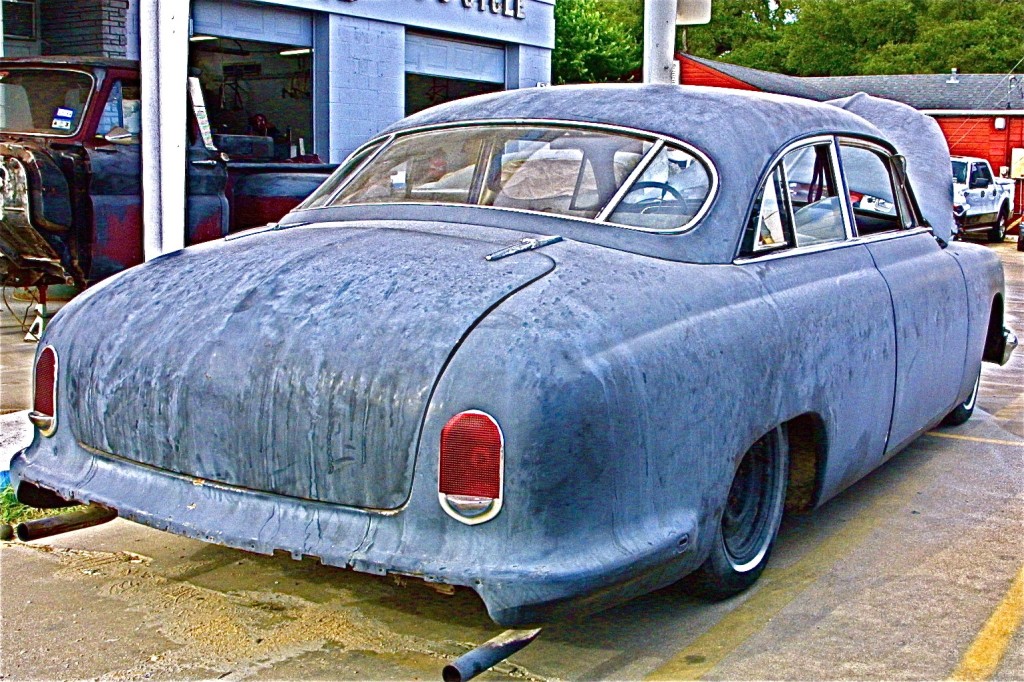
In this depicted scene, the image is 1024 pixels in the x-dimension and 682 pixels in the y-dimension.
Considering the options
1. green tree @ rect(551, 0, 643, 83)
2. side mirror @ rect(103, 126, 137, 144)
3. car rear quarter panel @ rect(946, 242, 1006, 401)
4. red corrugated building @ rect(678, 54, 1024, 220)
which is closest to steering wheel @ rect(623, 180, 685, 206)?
car rear quarter panel @ rect(946, 242, 1006, 401)

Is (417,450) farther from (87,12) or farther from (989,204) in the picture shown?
(989,204)

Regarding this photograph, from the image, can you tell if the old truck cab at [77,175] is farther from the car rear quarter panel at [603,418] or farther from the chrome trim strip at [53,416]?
the car rear quarter panel at [603,418]

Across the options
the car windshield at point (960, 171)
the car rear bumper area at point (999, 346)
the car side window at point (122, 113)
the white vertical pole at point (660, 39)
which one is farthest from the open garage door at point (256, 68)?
the car windshield at point (960, 171)

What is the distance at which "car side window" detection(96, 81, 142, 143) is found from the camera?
940 centimetres

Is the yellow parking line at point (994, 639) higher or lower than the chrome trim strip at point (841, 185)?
lower

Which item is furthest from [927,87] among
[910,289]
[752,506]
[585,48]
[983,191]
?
[752,506]

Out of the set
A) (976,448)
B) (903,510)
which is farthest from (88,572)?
(976,448)

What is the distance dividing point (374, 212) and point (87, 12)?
463 inches

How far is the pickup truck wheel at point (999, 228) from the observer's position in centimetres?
2494

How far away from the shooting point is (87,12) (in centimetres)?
1469

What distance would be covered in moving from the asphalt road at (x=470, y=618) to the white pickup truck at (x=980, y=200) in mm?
19507

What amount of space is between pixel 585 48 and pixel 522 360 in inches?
1403

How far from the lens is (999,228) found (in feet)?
82.2

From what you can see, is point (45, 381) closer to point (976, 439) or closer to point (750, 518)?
point (750, 518)
